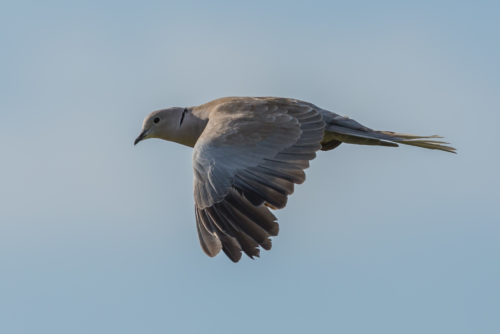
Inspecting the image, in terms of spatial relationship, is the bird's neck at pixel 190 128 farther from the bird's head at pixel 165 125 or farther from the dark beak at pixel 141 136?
the dark beak at pixel 141 136

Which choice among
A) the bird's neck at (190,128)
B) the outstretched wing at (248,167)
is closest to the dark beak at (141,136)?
the bird's neck at (190,128)

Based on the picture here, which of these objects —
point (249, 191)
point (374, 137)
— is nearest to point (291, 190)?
point (249, 191)

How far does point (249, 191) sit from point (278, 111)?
1.55 m

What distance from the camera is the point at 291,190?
34.3 ft

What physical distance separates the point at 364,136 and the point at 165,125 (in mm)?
2303

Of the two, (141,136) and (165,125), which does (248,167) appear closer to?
(165,125)

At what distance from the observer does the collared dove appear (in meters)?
10.3

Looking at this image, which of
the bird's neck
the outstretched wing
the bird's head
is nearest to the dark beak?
the bird's head

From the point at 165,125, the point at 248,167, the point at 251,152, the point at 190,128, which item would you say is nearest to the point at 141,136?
the point at 165,125

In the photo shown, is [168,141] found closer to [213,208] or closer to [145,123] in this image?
[145,123]

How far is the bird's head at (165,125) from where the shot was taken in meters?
12.9

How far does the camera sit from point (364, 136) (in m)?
12.1

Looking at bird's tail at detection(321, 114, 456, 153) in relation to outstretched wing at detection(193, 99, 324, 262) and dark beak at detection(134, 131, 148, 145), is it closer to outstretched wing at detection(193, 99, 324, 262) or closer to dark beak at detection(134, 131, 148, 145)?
outstretched wing at detection(193, 99, 324, 262)

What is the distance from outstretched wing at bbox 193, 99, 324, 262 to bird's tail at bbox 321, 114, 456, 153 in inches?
13.4
